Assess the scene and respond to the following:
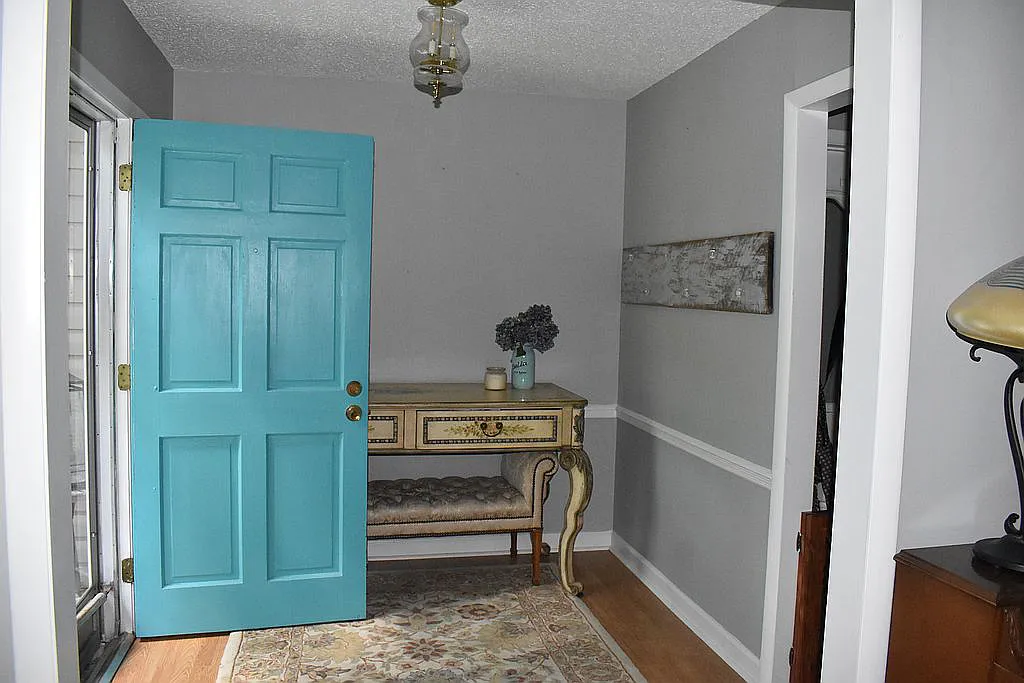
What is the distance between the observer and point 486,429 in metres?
3.65

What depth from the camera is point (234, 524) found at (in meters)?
3.28

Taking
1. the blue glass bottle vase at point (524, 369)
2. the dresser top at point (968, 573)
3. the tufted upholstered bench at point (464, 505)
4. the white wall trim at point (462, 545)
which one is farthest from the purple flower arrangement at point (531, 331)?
the dresser top at point (968, 573)

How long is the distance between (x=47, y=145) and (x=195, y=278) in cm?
174

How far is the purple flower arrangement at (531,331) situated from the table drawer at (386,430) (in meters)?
0.72

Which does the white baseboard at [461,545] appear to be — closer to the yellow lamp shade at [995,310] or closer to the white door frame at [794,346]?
the white door frame at [794,346]

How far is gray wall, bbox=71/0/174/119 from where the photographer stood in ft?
8.47

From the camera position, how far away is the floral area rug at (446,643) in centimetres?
297

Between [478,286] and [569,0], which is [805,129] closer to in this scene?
[569,0]

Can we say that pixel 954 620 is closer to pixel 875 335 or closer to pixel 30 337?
pixel 875 335

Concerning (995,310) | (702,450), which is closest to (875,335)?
(995,310)

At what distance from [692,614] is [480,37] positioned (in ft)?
8.54

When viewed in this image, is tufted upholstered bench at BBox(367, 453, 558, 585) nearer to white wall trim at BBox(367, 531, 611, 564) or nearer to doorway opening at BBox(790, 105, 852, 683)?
white wall trim at BBox(367, 531, 611, 564)

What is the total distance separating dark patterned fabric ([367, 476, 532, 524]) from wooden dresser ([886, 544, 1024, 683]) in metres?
2.27

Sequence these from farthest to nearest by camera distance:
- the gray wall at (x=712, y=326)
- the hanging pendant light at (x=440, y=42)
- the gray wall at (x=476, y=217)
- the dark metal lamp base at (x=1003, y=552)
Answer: the gray wall at (x=476, y=217) < the gray wall at (x=712, y=326) < the hanging pendant light at (x=440, y=42) < the dark metal lamp base at (x=1003, y=552)
